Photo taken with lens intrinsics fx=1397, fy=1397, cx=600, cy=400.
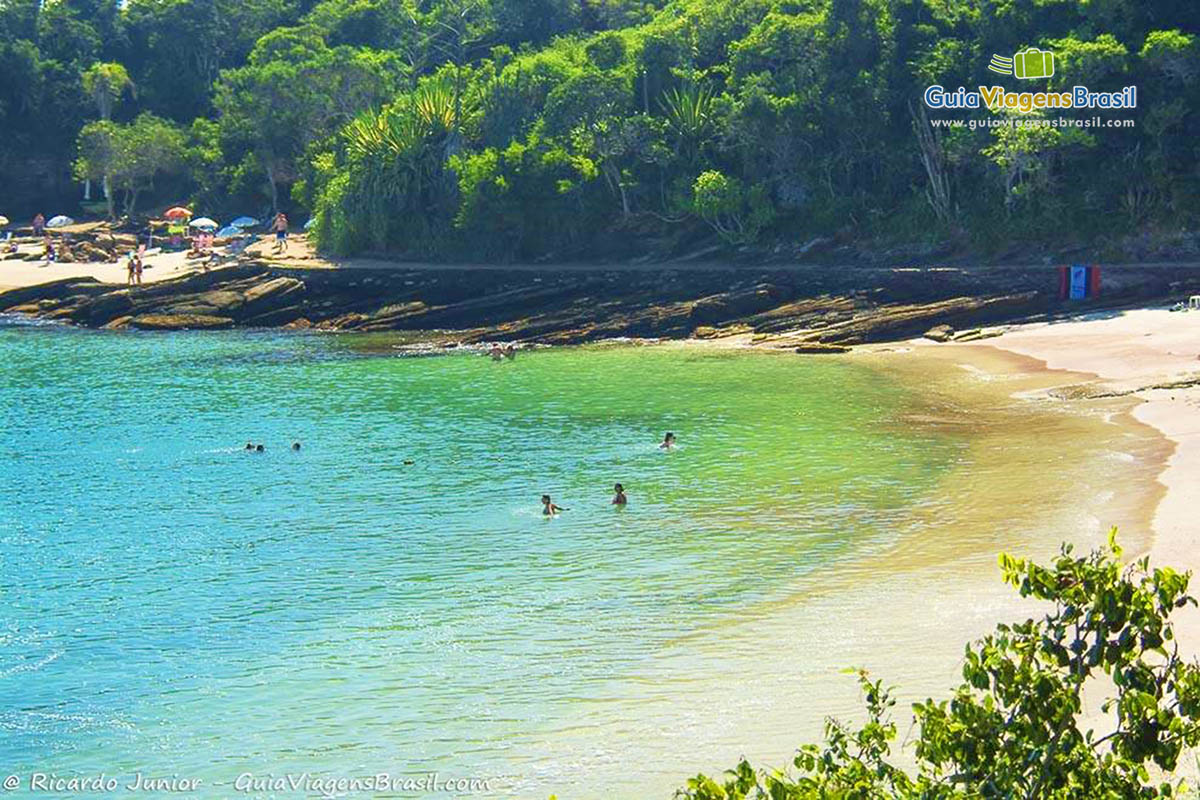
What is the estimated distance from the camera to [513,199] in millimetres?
57562

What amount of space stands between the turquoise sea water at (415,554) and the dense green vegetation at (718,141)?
43.8ft

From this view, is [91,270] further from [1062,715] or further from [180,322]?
[1062,715]

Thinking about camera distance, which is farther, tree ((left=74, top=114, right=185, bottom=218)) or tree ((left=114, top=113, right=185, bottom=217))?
tree ((left=114, top=113, right=185, bottom=217))

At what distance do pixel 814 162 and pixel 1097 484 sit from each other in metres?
31.4

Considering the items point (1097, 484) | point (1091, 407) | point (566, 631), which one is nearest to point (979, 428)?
point (1091, 407)

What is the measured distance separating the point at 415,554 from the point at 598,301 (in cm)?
3036

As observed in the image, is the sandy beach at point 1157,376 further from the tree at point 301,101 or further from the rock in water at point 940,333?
the tree at point 301,101

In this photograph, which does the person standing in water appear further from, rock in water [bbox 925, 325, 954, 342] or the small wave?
rock in water [bbox 925, 325, 954, 342]

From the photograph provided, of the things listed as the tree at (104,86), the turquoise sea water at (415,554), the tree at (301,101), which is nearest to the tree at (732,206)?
the turquoise sea water at (415,554)

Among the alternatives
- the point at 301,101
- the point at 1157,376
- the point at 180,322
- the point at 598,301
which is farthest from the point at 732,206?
the point at 301,101

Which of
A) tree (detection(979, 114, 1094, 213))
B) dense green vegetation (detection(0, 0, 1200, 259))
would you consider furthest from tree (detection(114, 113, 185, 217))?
tree (detection(979, 114, 1094, 213))

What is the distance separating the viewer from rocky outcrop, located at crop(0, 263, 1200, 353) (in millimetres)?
45750

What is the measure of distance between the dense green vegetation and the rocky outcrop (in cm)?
296

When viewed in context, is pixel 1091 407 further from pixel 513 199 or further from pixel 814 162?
pixel 513 199
